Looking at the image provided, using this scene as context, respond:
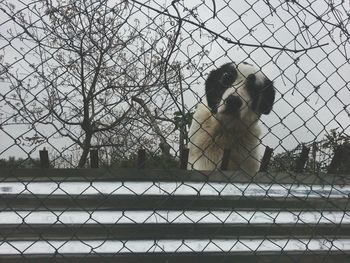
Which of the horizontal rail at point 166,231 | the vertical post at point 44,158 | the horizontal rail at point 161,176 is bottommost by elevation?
the horizontal rail at point 166,231

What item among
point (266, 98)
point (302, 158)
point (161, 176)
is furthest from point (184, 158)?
point (266, 98)

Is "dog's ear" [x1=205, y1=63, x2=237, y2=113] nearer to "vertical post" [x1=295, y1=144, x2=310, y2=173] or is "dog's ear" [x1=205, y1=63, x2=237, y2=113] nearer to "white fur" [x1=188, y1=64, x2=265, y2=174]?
"white fur" [x1=188, y1=64, x2=265, y2=174]

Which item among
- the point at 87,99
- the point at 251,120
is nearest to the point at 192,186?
the point at 87,99

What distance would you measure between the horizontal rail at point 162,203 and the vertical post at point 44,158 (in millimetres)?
189

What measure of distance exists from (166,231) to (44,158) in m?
0.71

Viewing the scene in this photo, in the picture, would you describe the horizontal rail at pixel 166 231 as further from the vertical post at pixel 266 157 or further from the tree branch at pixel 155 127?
the tree branch at pixel 155 127

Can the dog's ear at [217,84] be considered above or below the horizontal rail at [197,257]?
above

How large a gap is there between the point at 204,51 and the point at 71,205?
933mm

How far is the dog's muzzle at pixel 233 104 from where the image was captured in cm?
342

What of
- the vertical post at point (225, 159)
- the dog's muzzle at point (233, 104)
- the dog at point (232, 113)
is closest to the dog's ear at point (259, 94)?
the dog at point (232, 113)

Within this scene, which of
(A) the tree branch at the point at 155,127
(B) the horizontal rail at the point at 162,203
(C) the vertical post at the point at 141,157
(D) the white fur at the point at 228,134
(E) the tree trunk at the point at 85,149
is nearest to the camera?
(C) the vertical post at the point at 141,157

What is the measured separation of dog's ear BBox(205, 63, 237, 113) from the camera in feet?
10.9

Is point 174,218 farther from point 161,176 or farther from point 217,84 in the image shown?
point 217,84

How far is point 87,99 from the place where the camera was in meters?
2.76
